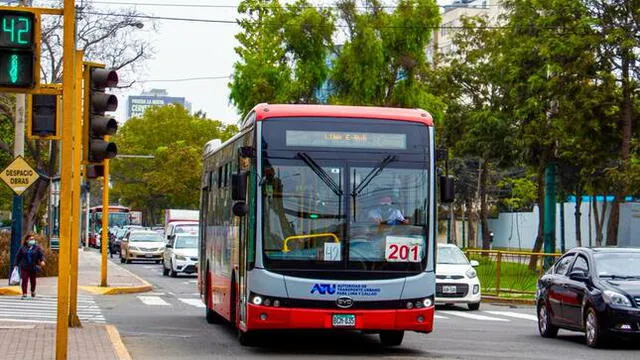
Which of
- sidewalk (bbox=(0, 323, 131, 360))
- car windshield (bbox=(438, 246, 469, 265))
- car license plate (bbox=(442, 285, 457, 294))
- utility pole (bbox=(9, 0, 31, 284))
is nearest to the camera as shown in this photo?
sidewalk (bbox=(0, 323, 131, 360))

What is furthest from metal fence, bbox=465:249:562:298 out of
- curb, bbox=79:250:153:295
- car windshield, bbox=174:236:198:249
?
car windshield, bbox=174:236:198:249

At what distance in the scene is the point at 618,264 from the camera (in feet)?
57.2

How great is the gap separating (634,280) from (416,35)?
2765 cm

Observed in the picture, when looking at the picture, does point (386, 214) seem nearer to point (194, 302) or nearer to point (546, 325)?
point (546, 325)

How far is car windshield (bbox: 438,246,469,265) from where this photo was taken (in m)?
27.7

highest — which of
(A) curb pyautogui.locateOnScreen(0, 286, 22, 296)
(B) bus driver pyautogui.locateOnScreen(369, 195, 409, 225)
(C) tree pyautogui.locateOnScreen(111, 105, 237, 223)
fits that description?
(C) tree pyautogui.locateOnScreen(111, 105, 237, 223)

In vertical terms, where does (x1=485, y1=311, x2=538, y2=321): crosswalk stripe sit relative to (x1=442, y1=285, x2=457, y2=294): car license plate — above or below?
below

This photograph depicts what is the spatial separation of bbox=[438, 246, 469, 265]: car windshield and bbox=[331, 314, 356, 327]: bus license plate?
13054 mm

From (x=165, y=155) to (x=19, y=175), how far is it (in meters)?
56.5

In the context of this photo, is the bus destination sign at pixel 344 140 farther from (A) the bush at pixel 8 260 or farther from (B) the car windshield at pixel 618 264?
(A) the bush at pixel 8 260

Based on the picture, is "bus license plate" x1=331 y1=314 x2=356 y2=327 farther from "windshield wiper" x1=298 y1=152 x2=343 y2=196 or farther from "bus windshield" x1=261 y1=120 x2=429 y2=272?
"windshield wiper" x1=298 y1=152 x2=343 y2=196

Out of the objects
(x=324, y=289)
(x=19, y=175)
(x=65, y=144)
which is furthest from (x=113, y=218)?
(x=65, y=144)

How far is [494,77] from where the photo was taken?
4562 cm

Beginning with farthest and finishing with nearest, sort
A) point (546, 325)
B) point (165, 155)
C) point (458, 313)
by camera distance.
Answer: point (165, 155) < point (458, 313) < point (546, 325)
